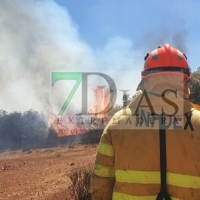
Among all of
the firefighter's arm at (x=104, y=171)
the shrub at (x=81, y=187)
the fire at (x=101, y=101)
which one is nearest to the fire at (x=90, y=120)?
the fire at (x=101, y=101)

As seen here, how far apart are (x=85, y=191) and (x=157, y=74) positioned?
4650mm

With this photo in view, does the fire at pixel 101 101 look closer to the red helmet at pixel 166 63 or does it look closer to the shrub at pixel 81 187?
the shrub at pixel 81 187

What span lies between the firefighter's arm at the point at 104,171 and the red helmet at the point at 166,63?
54cm

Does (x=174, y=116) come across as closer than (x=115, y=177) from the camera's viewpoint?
Yes

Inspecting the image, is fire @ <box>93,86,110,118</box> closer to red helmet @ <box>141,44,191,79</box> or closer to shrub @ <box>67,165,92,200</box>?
shrub @ <box>67,165,92,200</box>

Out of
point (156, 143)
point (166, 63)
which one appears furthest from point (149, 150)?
point (166, 63)

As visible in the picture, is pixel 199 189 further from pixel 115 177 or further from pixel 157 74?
pixel 157 74

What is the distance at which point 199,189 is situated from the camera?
6.52 ft

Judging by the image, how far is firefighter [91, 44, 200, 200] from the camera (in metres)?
1.98

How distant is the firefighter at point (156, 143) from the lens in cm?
198

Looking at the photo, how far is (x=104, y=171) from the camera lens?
2188mm

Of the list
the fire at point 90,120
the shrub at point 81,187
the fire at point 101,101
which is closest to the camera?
the shrub at point 81,187

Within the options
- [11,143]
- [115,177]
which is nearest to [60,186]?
[115,177]

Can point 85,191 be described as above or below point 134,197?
below
